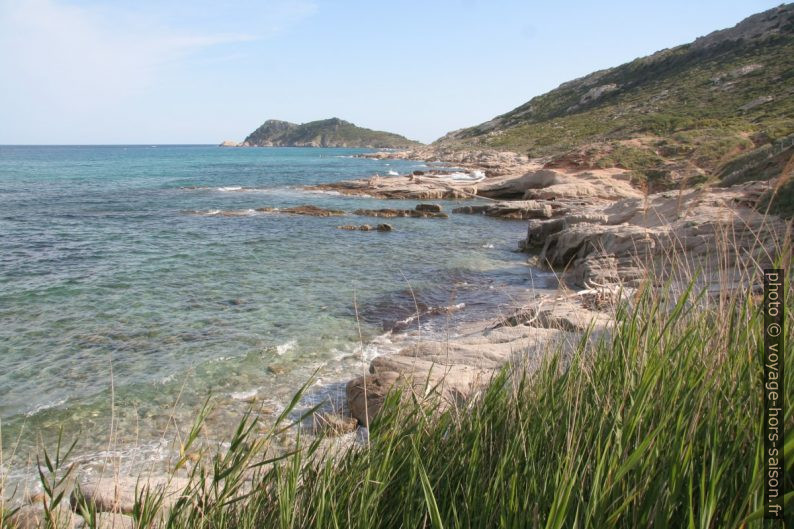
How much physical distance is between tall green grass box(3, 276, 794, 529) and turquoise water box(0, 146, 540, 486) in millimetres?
744

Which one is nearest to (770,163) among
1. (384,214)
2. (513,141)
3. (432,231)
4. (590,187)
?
(432,231)

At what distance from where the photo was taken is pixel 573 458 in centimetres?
223

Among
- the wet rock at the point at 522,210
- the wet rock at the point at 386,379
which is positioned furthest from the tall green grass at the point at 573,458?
the wet rock at the point at 522,210

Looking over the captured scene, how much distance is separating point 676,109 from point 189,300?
55.9 m

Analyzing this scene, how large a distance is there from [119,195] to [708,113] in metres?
50.1

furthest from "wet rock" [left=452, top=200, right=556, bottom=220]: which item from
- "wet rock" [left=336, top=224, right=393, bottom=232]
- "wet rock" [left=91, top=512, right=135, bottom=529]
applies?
"wet rock" [left=91, top=512, right=135, bottom=529]

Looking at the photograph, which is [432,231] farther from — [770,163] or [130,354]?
[130,354]

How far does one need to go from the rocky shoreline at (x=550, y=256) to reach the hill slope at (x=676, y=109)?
10.7ft

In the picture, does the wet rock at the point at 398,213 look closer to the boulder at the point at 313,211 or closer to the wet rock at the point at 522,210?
the boulder at the point at 313,211

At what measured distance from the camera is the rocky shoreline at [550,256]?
13.8ft

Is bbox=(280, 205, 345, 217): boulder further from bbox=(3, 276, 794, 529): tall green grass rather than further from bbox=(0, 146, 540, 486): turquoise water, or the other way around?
bbox=(3, 276, 794, 529): tall green grass

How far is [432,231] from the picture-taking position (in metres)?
26.6

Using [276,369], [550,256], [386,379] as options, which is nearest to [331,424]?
[386,379]

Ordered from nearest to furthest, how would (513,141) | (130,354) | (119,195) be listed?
1. (130,354)
2. (119,195)
3. (513,141)
